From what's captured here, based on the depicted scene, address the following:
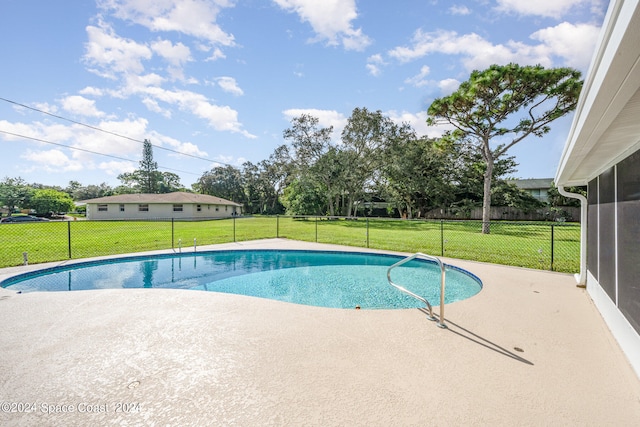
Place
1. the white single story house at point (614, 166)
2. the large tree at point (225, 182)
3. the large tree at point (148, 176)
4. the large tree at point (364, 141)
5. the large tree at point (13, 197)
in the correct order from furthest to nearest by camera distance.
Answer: the large tree at point (148, 176) < the large tree at point (225, 182) < the large tree at point (13, 197) < the large tree at point (364, 141) < the white single story house at point (614, 166)

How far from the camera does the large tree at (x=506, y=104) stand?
13773 millimetres

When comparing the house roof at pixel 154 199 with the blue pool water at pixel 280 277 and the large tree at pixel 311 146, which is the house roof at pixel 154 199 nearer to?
the large tree at pixel 311 146

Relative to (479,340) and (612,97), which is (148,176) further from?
(612,97)

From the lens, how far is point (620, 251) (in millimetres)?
2965

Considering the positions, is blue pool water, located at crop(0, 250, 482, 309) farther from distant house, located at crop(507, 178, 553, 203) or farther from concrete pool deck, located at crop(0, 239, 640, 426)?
distant house, located at crop(507, 178, 553, 203)

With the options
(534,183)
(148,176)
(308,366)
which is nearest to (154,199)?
(148,176)

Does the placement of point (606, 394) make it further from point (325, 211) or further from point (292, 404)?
point (325, 211)

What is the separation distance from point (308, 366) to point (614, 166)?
3.96 meters

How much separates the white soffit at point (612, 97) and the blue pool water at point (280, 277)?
3.23 m

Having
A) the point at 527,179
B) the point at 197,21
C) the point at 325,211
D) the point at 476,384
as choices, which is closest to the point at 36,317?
the point at 476,384

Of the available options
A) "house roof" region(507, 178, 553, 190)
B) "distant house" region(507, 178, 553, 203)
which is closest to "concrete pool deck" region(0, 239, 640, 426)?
"distant house" region(507, 178, 553, 203)

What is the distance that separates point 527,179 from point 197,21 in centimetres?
4025

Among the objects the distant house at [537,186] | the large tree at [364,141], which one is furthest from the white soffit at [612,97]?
the distant house at [537,186]

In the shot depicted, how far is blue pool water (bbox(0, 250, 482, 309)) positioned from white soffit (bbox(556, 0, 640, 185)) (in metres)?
3.23
